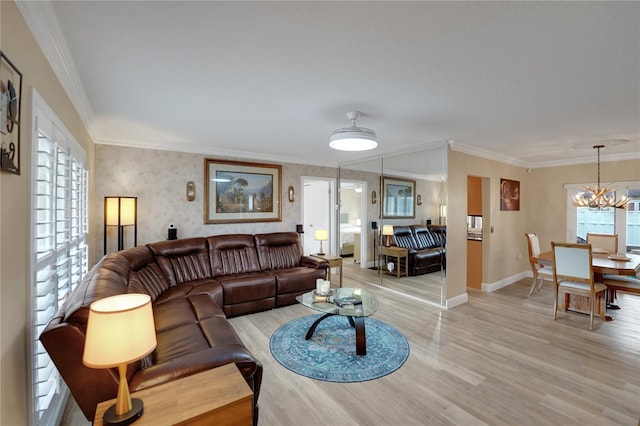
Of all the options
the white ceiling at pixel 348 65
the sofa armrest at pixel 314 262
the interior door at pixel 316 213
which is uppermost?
the white ceiling at pixel 348 65

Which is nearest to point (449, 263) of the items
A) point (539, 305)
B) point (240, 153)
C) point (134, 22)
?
point (539, 305)

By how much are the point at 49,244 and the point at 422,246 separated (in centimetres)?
482

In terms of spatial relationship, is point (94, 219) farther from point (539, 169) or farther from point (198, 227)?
point (539, 169)

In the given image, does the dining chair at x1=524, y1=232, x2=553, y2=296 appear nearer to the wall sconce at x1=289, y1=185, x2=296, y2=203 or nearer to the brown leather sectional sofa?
the brown leather sectional sofa

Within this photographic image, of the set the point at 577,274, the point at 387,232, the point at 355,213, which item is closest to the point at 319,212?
the point at 355,213

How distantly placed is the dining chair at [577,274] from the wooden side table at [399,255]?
2124 mm

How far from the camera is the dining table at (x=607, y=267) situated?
3400 mm

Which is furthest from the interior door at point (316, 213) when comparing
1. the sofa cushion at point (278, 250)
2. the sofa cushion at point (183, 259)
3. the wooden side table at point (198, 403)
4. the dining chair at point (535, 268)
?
the wooden side table at point (198, 403)

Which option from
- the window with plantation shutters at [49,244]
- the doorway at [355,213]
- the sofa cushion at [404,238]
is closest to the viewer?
the window with plantation shutters at [49,244]

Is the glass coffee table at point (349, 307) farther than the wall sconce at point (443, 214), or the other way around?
the wall sconce at point (443, 214)

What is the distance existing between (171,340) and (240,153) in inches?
135

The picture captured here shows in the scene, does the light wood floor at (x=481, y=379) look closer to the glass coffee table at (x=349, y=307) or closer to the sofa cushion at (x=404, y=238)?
the glass coffee table at (x=349, y=307)

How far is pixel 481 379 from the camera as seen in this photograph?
244 centimetres

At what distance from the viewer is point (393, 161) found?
5.05 meters
